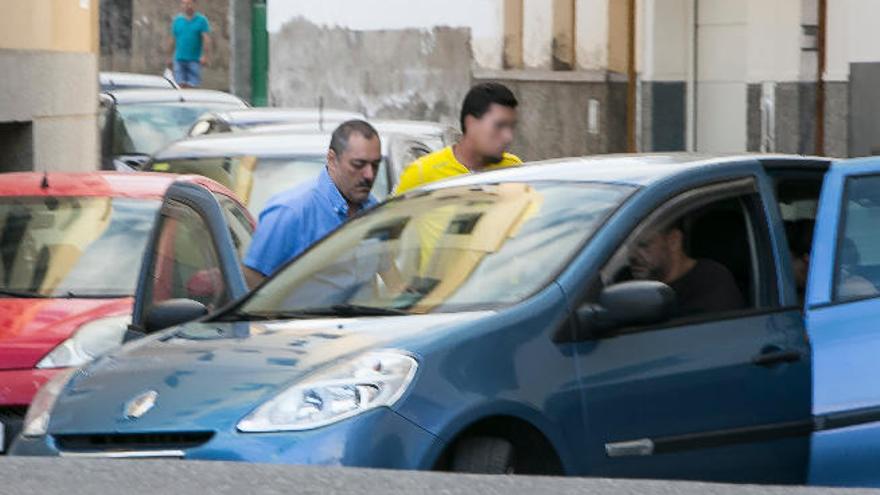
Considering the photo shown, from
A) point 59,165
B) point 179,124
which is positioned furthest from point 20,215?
point 179,124

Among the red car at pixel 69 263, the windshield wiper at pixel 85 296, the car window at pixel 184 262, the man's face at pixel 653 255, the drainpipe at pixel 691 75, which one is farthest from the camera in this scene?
the drainpipe at pixel 691 75

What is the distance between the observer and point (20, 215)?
12367mm

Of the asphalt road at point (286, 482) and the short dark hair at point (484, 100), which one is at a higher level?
the short dark hair at point (484, 100)

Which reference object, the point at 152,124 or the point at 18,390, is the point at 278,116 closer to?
the point at 152,124

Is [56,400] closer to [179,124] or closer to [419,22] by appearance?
[179,124]

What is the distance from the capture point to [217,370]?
8.12 meters

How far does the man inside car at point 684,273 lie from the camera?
8.71 metres

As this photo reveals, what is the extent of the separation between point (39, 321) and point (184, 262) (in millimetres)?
1330

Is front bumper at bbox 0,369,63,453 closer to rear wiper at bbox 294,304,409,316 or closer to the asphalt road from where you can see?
rear wiper at bbox 294,304,409,316

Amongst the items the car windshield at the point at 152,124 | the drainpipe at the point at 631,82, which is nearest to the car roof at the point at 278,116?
the car windshield at the point at 152,124

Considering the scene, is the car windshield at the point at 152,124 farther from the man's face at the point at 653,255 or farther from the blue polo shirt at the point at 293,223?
the man's face at the point at 653,255

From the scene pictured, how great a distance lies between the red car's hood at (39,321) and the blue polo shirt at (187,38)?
24.8m

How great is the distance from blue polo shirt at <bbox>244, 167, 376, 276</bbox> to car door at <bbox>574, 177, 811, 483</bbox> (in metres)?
1.91

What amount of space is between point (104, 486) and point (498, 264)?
217 cm
